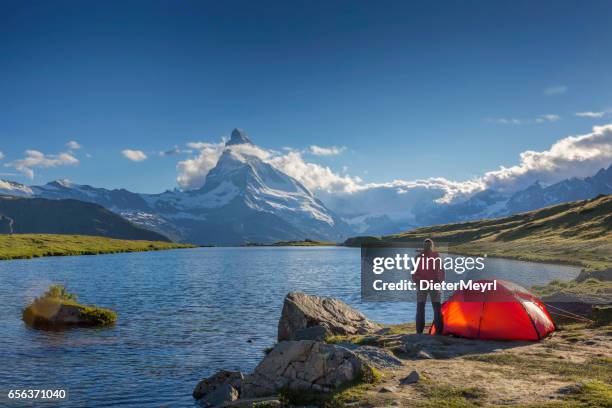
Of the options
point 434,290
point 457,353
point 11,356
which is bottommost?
point 11,356

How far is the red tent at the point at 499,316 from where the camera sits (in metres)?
26.6

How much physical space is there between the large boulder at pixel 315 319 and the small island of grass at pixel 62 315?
15579 millimetres

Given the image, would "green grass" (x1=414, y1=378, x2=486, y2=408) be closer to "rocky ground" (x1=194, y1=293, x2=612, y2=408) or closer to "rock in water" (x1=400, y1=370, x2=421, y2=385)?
"rocky ground" (x1=194, y1=293, x2=612, y2=408)

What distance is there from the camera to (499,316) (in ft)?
88.7

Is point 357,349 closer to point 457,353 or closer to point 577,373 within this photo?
point 457,353

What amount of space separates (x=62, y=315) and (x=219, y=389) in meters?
23.8

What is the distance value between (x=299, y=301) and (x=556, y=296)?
18.3 m

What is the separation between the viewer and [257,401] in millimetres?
18188

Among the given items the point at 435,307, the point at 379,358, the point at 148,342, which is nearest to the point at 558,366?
A: the point at 379,358

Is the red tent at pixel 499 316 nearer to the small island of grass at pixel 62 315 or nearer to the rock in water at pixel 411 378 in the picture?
the rock in water at pixel 411 378

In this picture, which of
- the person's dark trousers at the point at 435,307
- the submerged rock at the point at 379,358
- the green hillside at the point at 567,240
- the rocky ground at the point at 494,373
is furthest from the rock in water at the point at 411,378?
the green hillside at the point at 567,240

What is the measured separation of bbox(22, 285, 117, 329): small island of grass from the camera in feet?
129

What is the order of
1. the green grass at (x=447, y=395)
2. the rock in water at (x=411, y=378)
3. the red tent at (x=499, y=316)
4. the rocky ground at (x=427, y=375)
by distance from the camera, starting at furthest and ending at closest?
the red tent at (x=499, y=316) < the rock in water at (x=411, y=378) < the rocky ground at (x=427, y=375) < the green grass at (x=447, y=395)


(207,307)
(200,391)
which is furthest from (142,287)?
(200,391)
